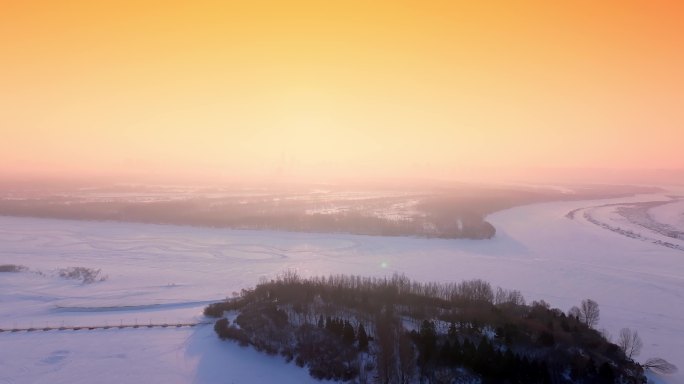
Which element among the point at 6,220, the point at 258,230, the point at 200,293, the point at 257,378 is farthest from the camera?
the point at 6,220

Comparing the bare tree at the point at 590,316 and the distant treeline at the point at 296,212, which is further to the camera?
the distant treeline at the point at 296,212

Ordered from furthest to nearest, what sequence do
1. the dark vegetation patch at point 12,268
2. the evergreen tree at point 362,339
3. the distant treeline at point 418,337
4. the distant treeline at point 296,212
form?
1. the distant treeline at point 296,212
2. the dark vegetation patch at point 12,268
3. the evergreen tree at point 362,339
4. the distant treeline at point 418,337

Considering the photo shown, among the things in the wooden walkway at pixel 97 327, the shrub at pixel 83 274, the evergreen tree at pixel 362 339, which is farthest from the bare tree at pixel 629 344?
the shrub at pixel 83 274

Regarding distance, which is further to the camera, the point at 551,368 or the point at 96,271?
the point at 96,271

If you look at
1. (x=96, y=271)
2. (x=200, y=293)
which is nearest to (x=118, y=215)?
(x=96, y=271)

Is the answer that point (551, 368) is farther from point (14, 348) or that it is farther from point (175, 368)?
point (14, 348)

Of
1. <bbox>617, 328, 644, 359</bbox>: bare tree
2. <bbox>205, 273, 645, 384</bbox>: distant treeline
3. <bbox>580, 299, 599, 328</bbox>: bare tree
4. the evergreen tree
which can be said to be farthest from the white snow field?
the evergreen tree

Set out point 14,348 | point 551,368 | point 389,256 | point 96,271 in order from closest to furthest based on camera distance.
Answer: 1. point 551,368
2. point 14,348
3. point 96,271
4. point 389,256

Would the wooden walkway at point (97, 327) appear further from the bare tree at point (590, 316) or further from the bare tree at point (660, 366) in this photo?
the bare tree at point (660, 366)
